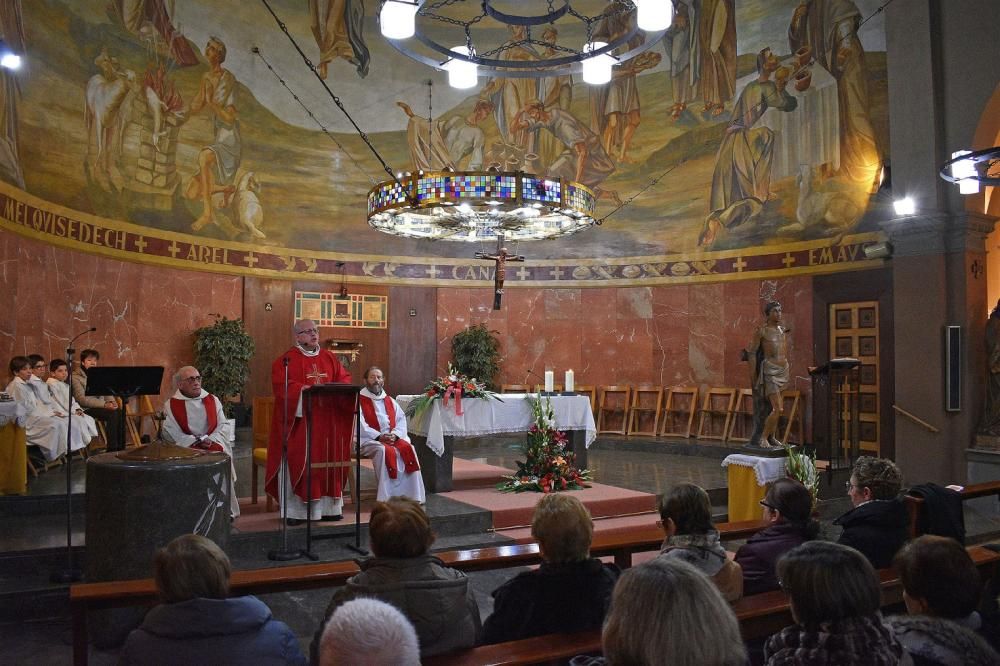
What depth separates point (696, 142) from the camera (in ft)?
50.5

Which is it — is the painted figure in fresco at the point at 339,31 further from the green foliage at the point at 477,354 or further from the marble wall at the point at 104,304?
the green foliage at the point at 477,354

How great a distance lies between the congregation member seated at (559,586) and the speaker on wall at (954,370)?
9.15m

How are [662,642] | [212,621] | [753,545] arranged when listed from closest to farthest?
[662,642] < [212,621] < [753,545]

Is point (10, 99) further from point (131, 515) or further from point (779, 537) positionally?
point (779, 537)

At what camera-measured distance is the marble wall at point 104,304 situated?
10.3 meters

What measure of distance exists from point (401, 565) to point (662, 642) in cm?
145

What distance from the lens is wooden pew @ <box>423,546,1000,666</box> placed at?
2756 millimetres

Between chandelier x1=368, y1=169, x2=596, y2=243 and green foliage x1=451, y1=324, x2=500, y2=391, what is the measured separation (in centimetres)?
456

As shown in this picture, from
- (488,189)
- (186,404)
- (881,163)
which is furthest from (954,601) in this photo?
(881,163)

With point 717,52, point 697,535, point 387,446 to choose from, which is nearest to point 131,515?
point 387,446

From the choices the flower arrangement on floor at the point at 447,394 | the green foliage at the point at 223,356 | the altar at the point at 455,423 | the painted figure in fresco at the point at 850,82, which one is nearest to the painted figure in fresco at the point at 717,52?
the painted figure in fresco at the point at 850,82

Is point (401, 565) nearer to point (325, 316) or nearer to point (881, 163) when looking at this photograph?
point (881, 163)

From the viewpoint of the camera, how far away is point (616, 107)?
16062 millimetres

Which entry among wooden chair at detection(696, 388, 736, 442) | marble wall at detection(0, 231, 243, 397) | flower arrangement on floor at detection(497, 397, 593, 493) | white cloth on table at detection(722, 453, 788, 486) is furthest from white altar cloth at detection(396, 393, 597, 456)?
wooden chair at detection(696, 388, 736, 442)
